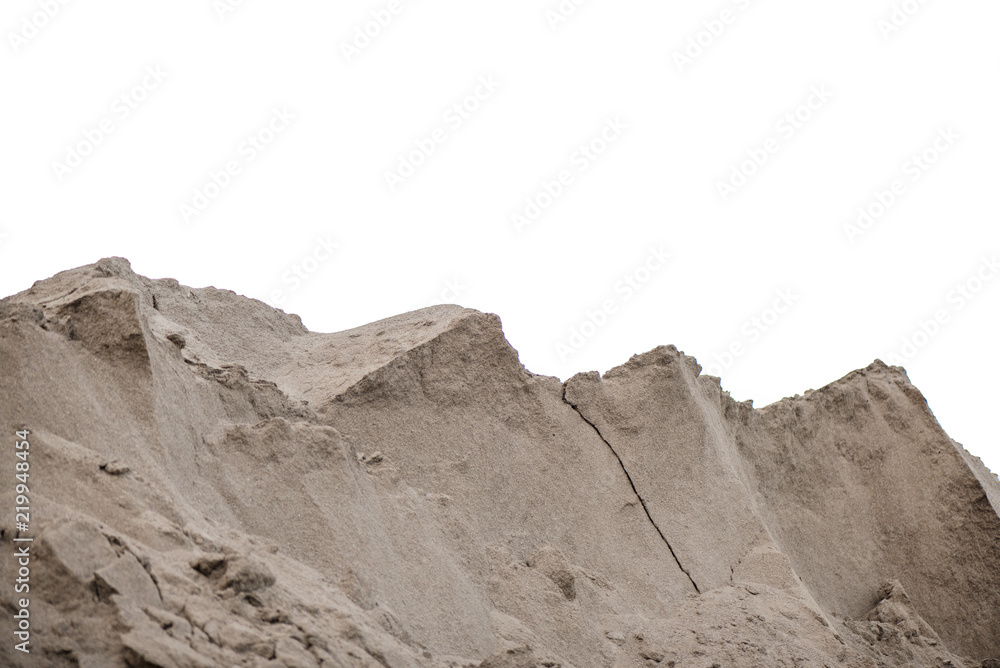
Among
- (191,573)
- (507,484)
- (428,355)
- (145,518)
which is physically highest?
(428,355)

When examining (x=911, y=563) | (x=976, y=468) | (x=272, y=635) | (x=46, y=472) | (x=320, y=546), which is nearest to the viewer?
(x=272, y=635)

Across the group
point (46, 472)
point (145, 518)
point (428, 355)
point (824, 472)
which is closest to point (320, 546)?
point (145, 518)

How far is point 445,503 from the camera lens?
230 inches

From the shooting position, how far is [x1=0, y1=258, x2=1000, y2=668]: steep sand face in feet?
13.0

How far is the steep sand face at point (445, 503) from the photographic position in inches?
155

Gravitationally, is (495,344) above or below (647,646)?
above

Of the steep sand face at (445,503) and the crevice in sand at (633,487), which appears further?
the crevice in sand at (633,487)

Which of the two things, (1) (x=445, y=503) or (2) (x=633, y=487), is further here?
(2) (x=633, y=487)

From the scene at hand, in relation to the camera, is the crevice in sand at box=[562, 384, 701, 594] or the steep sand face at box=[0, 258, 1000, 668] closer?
the steep sand face at box=[0, 258, 1000, 668]

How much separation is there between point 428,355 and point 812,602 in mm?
2821

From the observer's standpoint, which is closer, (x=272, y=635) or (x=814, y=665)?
(x=272, y=635)

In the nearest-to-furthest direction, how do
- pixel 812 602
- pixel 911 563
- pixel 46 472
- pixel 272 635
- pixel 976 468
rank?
pixel 272 635 < pixel 46 472 < pixel 812 602 < pixel 911 563 < pixel 976 468

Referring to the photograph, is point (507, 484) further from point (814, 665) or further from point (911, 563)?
point (911, 563)

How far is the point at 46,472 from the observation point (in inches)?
162
